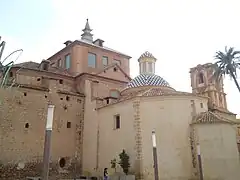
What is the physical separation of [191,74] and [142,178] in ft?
65.0

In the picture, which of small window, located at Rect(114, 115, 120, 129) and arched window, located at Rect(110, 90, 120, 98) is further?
arched window, located at Rect(110, 90, 120, 98)

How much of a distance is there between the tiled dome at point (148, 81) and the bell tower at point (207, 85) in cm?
883

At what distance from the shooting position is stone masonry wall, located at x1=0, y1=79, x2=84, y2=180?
2014 centimetres

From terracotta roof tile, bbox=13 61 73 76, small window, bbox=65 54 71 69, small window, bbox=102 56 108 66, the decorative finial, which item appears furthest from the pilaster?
the decorative finial

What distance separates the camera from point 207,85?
1273 inches

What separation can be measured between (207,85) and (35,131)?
20275 millimetres

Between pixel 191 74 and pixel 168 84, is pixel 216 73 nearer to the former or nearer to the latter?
pixel 168 84

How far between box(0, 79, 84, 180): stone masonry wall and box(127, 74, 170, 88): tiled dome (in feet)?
16.4

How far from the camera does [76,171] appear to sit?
909 inches

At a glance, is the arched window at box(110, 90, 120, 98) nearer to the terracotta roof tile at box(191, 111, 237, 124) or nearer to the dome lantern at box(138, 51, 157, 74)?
the dome lantern at box(138, 51, 157, 74)

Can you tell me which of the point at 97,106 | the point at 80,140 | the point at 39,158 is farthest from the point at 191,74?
the point at 39,158

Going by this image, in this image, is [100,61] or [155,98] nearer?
[155,98]

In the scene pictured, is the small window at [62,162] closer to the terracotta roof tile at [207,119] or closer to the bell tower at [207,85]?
the terracotta roof tile at [207,119]

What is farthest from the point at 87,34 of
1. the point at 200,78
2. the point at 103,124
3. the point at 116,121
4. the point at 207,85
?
the point at 207,85
